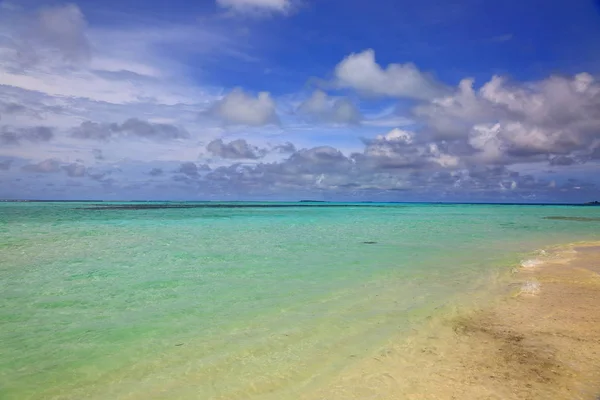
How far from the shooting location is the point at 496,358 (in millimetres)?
6258

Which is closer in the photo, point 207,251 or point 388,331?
point 388,331

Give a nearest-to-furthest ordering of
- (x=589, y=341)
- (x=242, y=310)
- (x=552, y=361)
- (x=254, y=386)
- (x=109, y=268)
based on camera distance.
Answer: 1. (x=254, y=386)
2. (x=552, y=361)
3. (x=589, y=341)
4. (x=242, y=310)
5. (x=109, y=268)

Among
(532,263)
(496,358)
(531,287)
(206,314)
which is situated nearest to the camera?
(496,358)

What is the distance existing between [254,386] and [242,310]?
3819 mm

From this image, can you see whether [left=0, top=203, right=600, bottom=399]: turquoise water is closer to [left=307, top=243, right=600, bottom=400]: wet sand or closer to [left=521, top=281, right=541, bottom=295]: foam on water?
[left=307, top=243, right=600, bottom=400]: wet sand

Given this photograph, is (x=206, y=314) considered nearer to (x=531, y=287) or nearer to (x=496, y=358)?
(x=496, y=358)

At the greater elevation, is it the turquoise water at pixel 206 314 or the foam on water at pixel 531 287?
the foam on water at pixel 531 287

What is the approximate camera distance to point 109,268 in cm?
1466

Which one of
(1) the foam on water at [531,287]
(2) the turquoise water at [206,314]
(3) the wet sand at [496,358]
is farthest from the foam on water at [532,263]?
(3) the wet sand at [496,358]

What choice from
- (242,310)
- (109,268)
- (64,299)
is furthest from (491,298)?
(109,268)

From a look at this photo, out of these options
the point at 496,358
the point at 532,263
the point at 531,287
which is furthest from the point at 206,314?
the point at 532,263

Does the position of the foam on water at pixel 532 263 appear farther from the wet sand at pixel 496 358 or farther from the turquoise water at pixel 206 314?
the wet sand at pixel 496 358

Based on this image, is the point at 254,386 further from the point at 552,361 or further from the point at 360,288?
the point at 360,288

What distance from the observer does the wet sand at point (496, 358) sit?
17.2 feet
